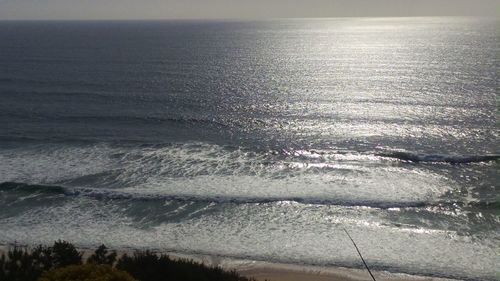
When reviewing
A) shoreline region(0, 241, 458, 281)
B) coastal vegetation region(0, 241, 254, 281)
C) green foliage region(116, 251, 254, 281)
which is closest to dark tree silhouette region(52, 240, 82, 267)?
coastal vegetation region(0, 241, 254, 281)

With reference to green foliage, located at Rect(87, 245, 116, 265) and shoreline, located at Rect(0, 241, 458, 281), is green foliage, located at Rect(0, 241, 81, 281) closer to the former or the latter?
green foliage, located at Rect(87, 245, 116, 265)

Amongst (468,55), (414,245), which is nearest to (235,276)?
(414,245)

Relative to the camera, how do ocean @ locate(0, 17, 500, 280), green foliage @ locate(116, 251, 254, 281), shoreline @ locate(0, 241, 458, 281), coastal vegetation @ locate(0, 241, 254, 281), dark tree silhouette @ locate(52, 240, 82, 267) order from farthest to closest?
ocean @ locate(0, 17, 500, 280) → shoreline @ locate(0, 241, 458, 281) → dark tree silhouette @ locate(52, 240, 82, 267) → green foliage @ locate(116, 251, 254, 281) → coastal vegetation @ locate(0, 241, 254, 281)

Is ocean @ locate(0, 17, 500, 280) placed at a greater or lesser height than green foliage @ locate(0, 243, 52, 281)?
greater

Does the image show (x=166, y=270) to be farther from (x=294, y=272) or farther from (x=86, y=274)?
(x=294, y=272)

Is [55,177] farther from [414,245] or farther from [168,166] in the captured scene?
[414,245]

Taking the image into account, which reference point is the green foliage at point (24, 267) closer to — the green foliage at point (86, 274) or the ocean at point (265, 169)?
the green foliage at point (86, 274)
